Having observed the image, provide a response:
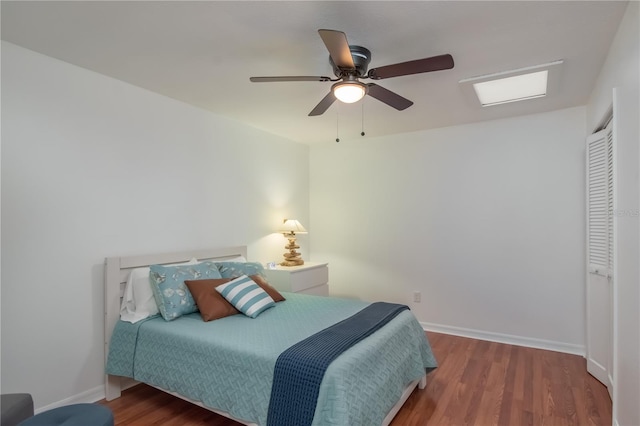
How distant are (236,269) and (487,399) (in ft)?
7.48

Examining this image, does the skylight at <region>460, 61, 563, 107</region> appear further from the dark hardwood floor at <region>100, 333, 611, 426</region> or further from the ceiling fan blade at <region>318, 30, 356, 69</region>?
the dark hardwood floor at <region>100, 333, 611, 426</region>

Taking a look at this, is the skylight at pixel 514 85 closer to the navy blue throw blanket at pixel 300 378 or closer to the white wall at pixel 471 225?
the white wall at pixel 471 225

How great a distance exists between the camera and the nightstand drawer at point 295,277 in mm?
3898

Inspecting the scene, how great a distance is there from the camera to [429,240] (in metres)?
4.23

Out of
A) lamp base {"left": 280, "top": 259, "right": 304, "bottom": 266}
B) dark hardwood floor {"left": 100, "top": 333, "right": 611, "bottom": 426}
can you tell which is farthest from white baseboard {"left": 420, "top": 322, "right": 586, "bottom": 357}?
lamp base {"left": 280, "top": 259, "right": 304, "bottom": 266}

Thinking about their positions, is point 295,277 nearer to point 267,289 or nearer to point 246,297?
point 267,289

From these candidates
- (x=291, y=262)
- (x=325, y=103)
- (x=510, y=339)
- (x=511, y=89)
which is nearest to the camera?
(x=325, y=103)

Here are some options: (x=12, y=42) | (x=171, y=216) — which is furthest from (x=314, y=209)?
(x=12, y=42)

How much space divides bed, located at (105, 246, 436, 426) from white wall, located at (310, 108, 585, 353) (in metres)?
1.53

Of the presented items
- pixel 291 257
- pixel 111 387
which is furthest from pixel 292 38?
pixel 111 387

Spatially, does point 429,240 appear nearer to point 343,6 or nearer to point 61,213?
point 343,6

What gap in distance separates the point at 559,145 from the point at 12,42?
459 cm

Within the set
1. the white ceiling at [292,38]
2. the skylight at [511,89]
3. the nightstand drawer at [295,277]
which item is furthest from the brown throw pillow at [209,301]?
the skylight at [511,89]

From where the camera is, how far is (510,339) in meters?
3.74
